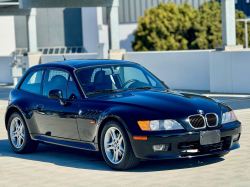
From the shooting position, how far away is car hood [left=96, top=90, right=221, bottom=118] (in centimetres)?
676

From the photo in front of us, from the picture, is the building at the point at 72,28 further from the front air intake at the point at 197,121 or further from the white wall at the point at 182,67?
the front air intake at the point at 197,121

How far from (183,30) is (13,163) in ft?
133

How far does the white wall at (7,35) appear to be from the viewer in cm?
5472

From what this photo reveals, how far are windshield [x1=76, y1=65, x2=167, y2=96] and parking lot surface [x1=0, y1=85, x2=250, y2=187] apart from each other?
1.04 meters

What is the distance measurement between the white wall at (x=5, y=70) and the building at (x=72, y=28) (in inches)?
980

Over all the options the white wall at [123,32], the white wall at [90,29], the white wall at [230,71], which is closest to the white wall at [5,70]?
the white wall at [230,71]

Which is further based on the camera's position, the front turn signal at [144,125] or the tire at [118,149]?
the tire at [118,149]

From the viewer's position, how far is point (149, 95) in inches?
288

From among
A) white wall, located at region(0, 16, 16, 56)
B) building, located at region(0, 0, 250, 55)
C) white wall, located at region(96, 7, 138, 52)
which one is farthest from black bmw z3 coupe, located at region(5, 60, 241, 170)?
white wall, located at region(96, 7, 138, 52)

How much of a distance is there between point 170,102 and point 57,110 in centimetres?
179

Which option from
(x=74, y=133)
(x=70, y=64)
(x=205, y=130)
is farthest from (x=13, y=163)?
(x=205, y=130)

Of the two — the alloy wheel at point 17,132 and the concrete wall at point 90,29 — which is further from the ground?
the concrete wall at point 90,29

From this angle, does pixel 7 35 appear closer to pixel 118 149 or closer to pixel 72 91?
pixel 72 91

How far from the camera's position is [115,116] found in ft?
22.4
